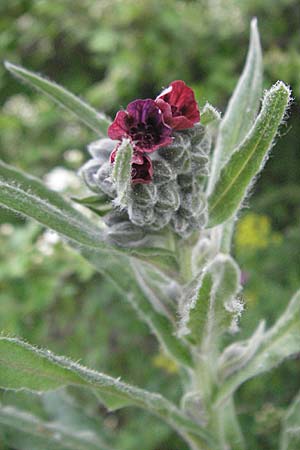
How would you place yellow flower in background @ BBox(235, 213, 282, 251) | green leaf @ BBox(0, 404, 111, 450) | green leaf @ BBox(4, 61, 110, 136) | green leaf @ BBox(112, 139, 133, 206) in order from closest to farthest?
1. green leaf @ BBox(112, 139, 133, 206)
2. green leaf @ BBox(4, 61, 110, 136)
3. green leaf @ BBox(0, 404, 111, 450)
4. yellow flower in background @ BBox(235, 213, 282, 251)

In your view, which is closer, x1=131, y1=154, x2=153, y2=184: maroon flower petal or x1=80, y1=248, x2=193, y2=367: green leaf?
x1=131, y1=154, x2=153, y2=184: maroon flower petal

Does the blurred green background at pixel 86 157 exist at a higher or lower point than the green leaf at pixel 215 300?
lower

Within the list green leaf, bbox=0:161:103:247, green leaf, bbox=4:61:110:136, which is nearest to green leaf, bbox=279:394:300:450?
green leaf, bbox=0:161:103:247

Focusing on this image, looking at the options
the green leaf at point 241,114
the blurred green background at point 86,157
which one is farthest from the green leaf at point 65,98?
the blurred green background at point 86,157

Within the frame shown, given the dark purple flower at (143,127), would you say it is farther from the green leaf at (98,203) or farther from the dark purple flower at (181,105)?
the green leaf at (98,203)

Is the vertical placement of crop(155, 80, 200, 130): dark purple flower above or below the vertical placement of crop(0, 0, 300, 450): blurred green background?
above

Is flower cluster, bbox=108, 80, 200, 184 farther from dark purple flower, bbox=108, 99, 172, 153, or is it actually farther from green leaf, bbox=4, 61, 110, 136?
green leaf, bbox=4, 61, 110, 136
